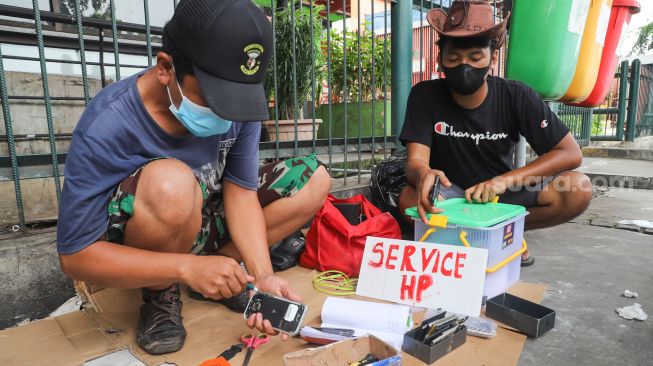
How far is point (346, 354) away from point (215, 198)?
0.85 m

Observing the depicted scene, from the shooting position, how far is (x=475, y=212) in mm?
1802

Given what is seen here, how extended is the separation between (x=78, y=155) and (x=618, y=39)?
386 cm

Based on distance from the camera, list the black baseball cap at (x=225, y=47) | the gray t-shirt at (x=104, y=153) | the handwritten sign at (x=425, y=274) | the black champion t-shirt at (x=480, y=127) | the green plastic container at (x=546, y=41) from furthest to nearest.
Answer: the green plastic container at (x=546, y=41)
the black champion t-shirt at (x=480, y=127)
the handwritten sign at (x=425, y=274)
the gray t-shirt at (x=104, y=153)
the black baseball cap at (x=225, y=47)

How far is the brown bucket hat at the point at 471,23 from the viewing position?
206 centimetres

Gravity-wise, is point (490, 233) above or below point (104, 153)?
below

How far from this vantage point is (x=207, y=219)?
1731 mm

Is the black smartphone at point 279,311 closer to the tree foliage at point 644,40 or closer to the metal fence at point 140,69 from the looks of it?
the metal fence at point 140,69

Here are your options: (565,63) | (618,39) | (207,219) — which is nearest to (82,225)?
(207,219)

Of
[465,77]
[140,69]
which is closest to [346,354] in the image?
[465,77]

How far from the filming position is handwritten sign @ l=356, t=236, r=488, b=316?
162 cm

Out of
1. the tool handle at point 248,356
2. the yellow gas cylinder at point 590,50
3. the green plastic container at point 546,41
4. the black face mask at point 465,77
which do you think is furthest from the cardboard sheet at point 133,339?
the yellow gas cylinder at point 590,50

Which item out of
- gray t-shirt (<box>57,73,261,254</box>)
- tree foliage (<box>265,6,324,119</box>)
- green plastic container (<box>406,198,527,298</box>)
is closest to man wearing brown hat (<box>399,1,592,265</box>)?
green plastic container (<box>406,198,527,298</box>)

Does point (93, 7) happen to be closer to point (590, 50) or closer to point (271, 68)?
point (271, 68)

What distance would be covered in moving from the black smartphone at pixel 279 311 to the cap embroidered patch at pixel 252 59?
0.63 m
